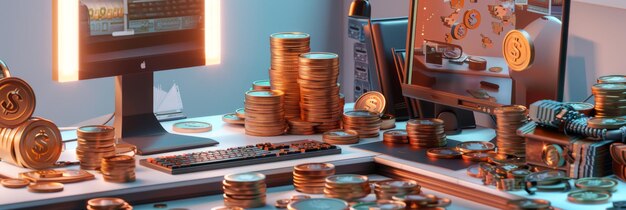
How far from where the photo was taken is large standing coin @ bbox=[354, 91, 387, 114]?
14.7 ft

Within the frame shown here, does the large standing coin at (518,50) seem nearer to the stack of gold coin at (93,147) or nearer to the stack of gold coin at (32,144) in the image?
the stack of gold coin at (93,147)

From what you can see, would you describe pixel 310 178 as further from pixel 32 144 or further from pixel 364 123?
pixel 32 144

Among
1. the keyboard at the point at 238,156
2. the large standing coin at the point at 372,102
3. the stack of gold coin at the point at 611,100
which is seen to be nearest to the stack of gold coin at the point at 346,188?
the keyboard at the point at 238,156

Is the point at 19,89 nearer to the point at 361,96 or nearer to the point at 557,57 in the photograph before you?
the point at 361,96

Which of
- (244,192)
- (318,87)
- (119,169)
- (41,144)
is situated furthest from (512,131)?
(41,144)

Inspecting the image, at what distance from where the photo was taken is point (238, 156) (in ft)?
12.5

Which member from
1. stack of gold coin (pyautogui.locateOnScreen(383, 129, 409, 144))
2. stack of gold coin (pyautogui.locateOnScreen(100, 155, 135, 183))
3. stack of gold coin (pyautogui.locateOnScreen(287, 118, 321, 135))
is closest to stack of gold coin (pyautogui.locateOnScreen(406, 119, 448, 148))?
stack of gold coin (pyautogui.locateOnScreen(383, 129, 409, 144))

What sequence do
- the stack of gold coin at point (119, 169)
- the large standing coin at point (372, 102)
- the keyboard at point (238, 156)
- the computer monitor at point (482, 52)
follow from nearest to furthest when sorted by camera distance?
1. the stack of gold coin at point (119, 169)
2. the keyboard at point (238, 156)
3. the computer monitor at point (482, 52)
4. the large standing coin at point (372, 102)

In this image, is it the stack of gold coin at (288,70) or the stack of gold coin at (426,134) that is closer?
the stack of gold coin at (426,134)

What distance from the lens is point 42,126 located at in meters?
3.77

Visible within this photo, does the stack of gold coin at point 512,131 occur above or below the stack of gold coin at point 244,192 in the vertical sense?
above

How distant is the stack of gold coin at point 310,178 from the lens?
362cm

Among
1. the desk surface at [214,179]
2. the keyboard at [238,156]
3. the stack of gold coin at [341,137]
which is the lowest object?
the desk surface at [214,179]

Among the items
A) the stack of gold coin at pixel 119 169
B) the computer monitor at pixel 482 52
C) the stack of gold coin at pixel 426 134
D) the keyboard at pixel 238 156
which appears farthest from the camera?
the stack of gold coin at pixel 426 134
